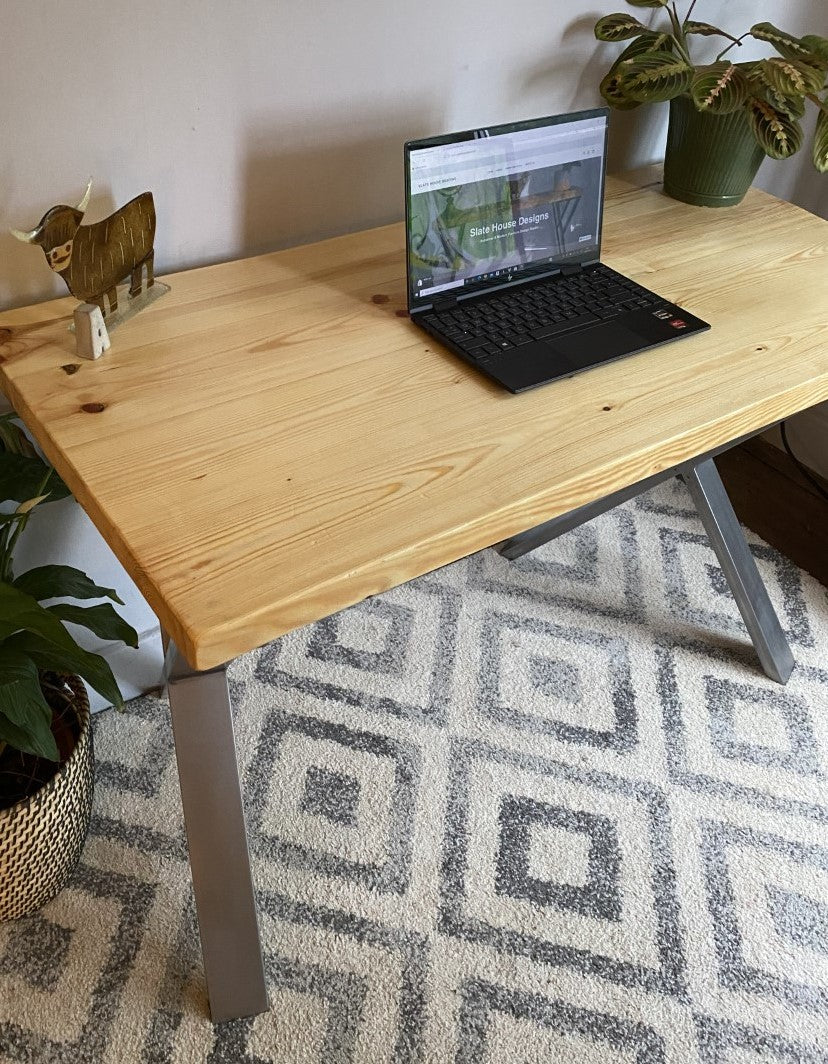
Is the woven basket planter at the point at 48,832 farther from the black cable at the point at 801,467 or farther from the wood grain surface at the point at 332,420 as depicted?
the black cable at the point at 801,467

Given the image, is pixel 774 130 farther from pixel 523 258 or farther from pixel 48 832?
pixel 48 832

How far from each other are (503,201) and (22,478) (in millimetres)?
623

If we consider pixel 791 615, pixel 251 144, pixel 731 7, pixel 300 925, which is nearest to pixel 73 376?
pixel 251 144

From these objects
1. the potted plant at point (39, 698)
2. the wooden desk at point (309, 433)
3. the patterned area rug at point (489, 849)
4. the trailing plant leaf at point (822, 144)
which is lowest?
the patterned area rug at point (489, 849)

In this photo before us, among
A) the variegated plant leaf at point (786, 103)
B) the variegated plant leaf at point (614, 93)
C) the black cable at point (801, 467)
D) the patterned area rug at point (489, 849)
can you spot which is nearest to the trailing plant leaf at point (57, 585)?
the patterned area rug at point (489, 849)

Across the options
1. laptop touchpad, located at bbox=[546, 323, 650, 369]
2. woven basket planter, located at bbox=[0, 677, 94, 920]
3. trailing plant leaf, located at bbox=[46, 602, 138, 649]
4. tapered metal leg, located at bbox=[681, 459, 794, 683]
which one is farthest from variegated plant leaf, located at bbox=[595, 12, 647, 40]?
woven basket planter, located at bbox=[0, 677, 94, 920]

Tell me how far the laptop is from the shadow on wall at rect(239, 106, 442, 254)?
0.23 m

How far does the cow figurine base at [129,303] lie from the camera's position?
1020 millimetres

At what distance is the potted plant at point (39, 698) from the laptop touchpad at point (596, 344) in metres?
0.56

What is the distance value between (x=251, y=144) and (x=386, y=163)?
207mm

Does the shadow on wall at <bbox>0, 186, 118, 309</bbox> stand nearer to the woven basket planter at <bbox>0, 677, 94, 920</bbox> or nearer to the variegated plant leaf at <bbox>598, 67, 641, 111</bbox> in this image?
the woven basket planter at <bbox>0, 677, 94, 920</bbox>

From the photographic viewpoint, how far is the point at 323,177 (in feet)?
4.02

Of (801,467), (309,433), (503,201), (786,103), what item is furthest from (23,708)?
(801,467)

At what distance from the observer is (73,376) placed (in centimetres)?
95
